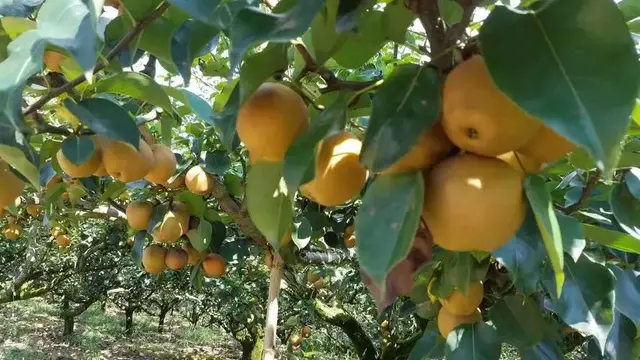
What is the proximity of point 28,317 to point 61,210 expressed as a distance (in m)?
6.61

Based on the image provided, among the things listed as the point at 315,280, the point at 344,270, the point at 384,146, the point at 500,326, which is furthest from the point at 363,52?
the point at 344,270

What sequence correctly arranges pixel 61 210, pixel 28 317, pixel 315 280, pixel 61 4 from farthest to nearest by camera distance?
pixel 28 317, pixel 315 280, pixel 61 210, pixel 61 4

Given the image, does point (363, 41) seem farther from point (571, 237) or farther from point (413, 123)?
point (571, 237)

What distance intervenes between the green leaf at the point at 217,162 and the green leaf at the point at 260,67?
93cm

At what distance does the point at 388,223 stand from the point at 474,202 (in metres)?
0.06

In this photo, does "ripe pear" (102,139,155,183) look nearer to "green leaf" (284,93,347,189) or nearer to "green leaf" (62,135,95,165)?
"green leaf" (62,135,95,165)

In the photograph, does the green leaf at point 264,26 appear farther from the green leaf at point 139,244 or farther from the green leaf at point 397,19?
the green leaf at point 139,244

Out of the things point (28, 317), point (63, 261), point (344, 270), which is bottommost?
point (28, 317)

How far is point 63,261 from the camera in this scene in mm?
5910

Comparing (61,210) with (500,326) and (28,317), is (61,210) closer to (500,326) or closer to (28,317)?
(500,326)

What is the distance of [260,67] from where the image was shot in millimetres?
478

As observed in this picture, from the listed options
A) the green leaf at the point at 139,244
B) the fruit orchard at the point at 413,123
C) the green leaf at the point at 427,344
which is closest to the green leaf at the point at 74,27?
the fruit orchard at the point at 413,123

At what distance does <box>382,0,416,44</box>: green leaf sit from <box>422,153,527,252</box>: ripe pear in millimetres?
171

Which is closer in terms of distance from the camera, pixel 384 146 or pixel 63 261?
pixel 384 146
